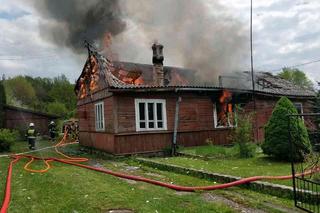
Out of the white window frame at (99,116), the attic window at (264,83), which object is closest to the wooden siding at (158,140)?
→ the white window frame at (99,116)

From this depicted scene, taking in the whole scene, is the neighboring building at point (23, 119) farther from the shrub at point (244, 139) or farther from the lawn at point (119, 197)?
the shrub at point (244, 139)

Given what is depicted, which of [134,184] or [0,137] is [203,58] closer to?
[0,137]

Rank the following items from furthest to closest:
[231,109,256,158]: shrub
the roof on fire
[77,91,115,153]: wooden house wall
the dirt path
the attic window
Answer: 1. the attic window
2. the roof on fire
3. [77,91,115,153]: wooden house wall
4. [231,109,256,158]: shrub
5. the dirt path

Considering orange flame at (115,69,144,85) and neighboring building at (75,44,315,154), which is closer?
neighboring building at (75,44,315,154)

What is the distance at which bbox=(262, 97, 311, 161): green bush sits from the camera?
11.3 meters

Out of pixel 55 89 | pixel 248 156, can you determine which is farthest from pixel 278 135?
pixel 55 89

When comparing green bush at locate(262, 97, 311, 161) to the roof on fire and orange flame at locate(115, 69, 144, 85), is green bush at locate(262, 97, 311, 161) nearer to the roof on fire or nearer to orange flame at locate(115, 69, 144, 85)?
the roof on fire

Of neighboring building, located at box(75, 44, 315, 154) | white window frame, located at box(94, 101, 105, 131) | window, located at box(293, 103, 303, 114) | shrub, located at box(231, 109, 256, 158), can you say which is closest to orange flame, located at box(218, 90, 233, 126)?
neighboring building, located at box(75, 44, 315, 154)

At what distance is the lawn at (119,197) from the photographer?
6.60 meters

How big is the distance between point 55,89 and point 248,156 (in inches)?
2502

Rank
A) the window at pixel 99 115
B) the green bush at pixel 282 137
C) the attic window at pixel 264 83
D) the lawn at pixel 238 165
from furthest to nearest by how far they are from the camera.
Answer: the attic window at pixel 264 83 < the window at pixel 99 115 < the green bush at pixel 282 137 < the lawn at pixel 238 165

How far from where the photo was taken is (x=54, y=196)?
7.66 m

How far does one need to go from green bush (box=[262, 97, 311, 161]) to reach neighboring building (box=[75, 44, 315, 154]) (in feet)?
14.6

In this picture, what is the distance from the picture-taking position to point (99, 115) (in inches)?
727
